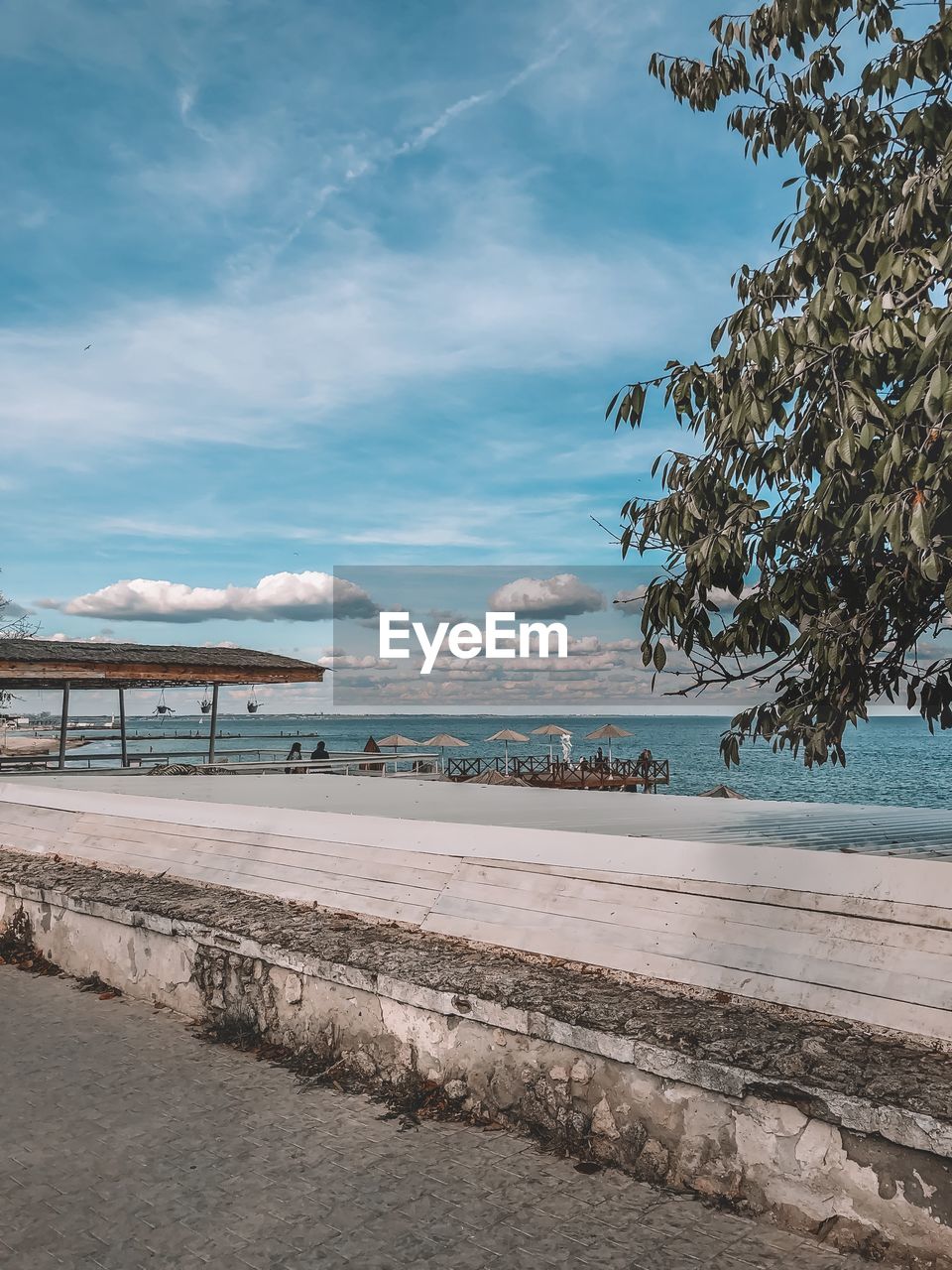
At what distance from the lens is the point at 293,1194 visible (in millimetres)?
3477

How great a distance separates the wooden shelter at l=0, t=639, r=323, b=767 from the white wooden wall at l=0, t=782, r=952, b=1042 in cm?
684

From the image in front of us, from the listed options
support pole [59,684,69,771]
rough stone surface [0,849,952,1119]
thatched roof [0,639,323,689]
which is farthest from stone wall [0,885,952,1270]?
support pole [59,684,69,771]

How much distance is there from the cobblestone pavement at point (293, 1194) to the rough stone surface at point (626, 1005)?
0.53 meters

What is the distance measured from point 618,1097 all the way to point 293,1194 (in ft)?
4.09

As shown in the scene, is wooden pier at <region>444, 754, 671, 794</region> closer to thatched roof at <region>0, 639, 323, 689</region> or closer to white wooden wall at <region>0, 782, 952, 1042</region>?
thatched roof at <region>0, 639, 323, 689</region>

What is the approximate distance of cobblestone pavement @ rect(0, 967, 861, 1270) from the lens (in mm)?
3045

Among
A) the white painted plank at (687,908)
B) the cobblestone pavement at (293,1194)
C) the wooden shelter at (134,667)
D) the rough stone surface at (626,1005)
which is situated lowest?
the cobblestone pavement at (293,1194)

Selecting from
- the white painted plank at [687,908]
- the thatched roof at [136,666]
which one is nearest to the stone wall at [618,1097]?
the white painted plank at [687,908]

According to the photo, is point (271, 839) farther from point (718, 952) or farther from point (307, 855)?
point (718, 952)

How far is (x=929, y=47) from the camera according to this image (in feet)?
11.4

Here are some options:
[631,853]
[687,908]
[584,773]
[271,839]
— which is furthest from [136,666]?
[584,773]

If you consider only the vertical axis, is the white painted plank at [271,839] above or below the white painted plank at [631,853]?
below

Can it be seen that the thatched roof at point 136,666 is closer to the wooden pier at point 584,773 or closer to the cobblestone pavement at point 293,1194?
the cobblestone pavement at point 293,1194

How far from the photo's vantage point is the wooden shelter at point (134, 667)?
12719 mm
